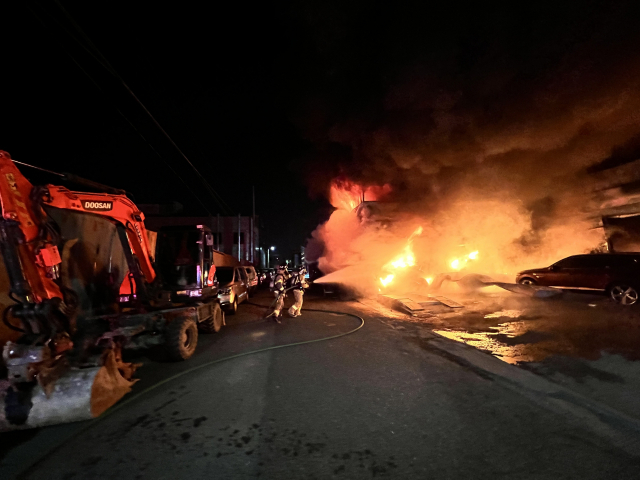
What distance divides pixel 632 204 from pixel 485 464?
45.3 ft

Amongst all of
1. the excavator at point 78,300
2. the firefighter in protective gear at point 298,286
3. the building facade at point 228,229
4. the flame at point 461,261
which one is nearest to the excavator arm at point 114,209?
the excavator at point 78,300

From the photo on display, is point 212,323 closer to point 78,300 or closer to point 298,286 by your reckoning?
point 298,286

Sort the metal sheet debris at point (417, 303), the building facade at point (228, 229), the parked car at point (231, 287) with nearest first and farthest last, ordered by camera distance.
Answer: the metal sheet debris at point (417, 303), the parked car at point (231, 287), the building facade at point (228, 229)

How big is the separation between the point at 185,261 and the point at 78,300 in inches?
108

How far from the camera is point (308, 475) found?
302cm

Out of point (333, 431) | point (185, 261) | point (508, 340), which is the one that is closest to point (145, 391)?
point (333, 431)

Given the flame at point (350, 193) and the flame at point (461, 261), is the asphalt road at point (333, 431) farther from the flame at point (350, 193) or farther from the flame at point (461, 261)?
the flame at point (350, 193)

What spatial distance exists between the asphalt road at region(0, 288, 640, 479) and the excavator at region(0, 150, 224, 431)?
0.35m

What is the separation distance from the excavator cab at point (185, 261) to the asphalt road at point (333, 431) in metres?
2.20

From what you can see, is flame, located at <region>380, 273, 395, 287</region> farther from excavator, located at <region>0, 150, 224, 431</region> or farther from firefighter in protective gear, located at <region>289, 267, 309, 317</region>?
excavator, located at <region>0, 150, 224, 431</region>

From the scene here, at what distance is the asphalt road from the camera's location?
312cm

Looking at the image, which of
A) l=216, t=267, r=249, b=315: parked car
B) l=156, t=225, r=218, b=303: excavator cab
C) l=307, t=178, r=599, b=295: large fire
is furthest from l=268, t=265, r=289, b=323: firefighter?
l=307, t=178, r=599, b=295: large fire

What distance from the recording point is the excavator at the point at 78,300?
4.12 m

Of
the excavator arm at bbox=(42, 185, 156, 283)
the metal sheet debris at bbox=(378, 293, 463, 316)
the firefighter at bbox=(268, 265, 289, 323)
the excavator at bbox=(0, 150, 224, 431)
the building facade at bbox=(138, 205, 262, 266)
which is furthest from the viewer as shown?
the building facade at bbox=(138, 205, 262, 266)
